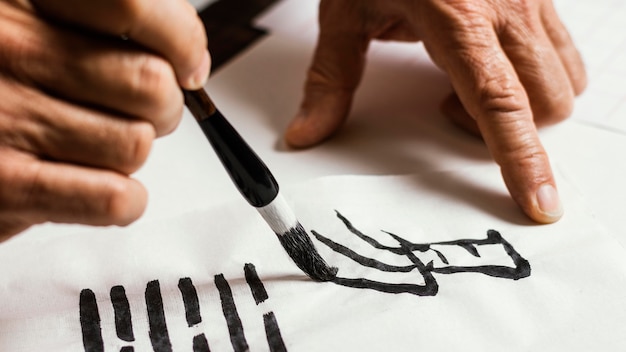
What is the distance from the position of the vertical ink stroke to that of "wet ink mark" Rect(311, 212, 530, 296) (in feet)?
0.19

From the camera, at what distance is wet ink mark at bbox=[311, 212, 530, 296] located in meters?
0.55

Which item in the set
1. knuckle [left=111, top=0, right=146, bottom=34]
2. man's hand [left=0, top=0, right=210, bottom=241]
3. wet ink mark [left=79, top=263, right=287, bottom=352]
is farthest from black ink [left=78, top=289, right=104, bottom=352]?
knuckle [left=111, top=0, right=146, bottom=34]

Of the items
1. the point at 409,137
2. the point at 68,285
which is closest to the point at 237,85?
the point at 409,137

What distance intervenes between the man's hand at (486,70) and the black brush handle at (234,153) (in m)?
0.23

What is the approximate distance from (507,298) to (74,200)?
0.98 feet

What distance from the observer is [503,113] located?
641 mm

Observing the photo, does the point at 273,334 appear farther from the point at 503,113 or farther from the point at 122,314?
the point at 503,113

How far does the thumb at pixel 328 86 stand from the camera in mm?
739

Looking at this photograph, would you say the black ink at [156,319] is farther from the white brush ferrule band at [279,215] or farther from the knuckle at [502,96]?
the knuckle at [502,96]

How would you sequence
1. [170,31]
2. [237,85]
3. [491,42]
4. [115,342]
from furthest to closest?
1. [237,85]
2. [491,42]
3. [115,342]
4. [170,31]

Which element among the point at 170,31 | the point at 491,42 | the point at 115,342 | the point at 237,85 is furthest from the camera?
the point at 237,85

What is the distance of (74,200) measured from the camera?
17.5 inches

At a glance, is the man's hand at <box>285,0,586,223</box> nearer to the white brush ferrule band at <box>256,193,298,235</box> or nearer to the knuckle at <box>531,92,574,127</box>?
the knuckle at <box>531,92,574,127</box>

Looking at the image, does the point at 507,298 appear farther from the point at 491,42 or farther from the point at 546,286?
the point at 491,42
